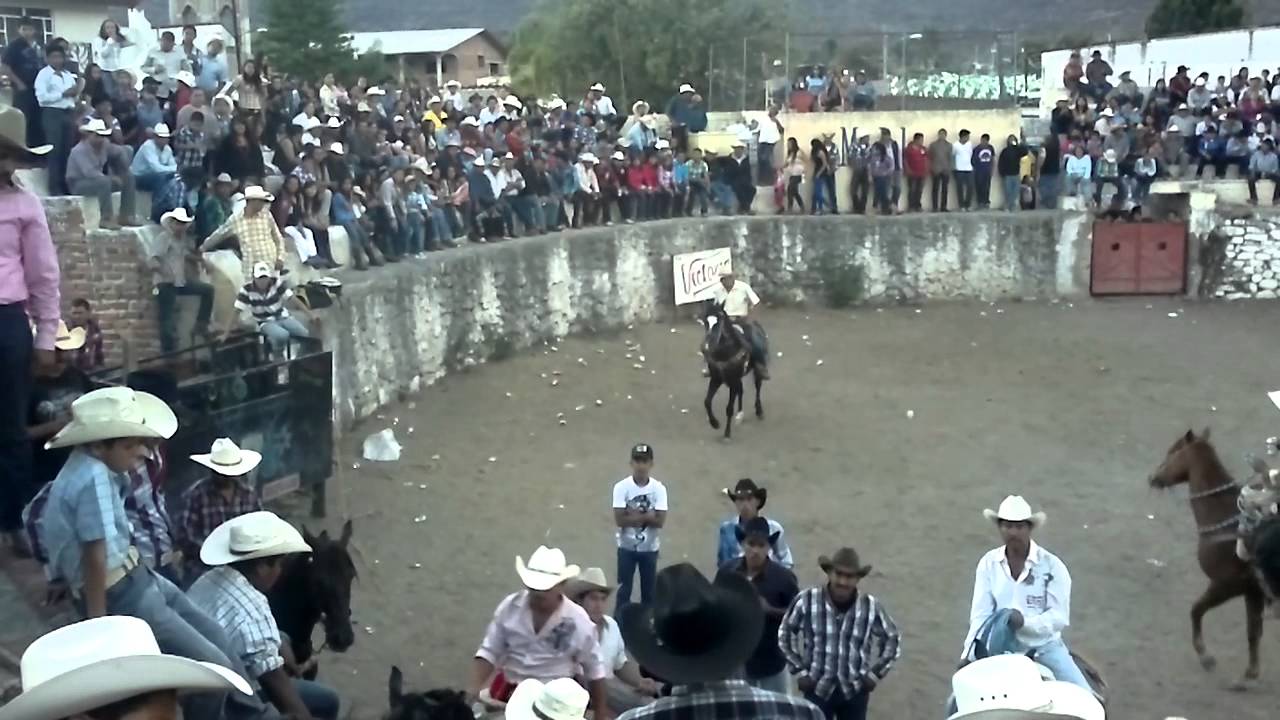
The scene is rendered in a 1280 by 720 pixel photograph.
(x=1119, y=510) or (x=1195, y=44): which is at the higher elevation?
(x=1195, y=44)

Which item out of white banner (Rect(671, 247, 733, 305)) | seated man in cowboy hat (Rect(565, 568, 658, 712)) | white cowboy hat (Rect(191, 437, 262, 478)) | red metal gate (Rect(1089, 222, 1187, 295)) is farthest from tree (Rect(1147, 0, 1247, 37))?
white cowboy hat (Rect(191, 437, 262, 478))

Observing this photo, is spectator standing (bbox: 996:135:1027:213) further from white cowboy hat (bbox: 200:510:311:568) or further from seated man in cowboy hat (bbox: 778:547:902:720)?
white cowboy hat (bbox: 200:510:311:568)

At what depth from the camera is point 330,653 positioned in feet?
32.8

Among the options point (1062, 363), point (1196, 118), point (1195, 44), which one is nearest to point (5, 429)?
point (1062, 363)

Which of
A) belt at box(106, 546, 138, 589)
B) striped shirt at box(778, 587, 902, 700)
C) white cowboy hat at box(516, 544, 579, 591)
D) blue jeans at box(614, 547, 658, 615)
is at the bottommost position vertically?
blue jeans at box(614, 547, 658, 615)

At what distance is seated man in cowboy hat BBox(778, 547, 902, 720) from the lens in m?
6.64

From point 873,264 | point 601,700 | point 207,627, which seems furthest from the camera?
point 873,264

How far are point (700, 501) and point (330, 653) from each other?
537 cm

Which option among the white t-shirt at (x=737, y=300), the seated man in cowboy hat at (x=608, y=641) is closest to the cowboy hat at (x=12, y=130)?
the seated man in cowboy hat at (x=608, y=641)

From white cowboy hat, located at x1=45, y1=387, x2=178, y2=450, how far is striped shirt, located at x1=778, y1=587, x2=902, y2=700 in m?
2.97

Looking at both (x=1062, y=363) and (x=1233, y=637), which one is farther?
(x=1062, y=363)

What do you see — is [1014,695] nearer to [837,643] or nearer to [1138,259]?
[837,643]

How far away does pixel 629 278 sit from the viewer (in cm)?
2406

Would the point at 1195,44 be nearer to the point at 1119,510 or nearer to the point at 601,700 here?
the point at 1119,510
